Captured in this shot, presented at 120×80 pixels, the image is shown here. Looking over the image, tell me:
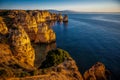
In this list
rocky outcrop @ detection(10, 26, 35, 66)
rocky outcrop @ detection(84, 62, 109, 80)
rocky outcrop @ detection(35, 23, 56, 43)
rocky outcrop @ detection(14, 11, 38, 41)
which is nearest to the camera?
rocky outcrop @ detection(84, 62, 109, 80)

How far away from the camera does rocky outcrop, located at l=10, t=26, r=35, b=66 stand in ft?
104

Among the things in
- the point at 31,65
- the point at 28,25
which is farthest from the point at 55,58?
the point at 28,25

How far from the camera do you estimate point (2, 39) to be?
33.2 metres

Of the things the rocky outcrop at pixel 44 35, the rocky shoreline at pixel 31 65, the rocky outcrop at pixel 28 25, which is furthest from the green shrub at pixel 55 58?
the rocky outcrop at pixel 28 25

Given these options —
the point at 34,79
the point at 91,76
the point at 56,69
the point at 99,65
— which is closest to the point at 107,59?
the point at 99,65

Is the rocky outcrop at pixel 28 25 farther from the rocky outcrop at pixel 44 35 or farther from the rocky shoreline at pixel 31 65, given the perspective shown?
the rocky shoreline at pixel 31 65

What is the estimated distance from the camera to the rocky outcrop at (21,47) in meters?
31.6

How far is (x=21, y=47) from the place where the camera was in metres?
34.2

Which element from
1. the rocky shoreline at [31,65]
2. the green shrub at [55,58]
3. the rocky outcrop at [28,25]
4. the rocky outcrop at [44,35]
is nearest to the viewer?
the rocky shoreline at [31,65]

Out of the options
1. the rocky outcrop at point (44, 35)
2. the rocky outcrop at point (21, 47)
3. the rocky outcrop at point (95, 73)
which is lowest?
the rocky outcrop at point (44, 35)

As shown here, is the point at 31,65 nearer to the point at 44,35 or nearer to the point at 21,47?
the point at 21,47

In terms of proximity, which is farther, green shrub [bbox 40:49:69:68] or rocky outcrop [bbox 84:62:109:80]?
rocky outcrop [bbox 84:62:109:80]

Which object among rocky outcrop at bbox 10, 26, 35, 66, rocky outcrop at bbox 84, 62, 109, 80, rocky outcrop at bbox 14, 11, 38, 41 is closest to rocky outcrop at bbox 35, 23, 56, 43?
rocky outcrop at bbox 14, 11, 38, 41

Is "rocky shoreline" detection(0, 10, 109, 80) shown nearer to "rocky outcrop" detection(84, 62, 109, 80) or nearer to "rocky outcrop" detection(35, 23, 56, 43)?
"rocky outcrop" detection(84, 62, 109, 80)
